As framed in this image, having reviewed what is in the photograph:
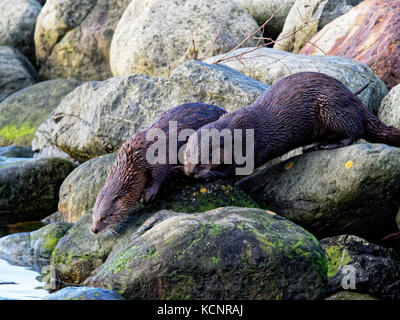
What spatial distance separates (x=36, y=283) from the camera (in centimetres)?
487

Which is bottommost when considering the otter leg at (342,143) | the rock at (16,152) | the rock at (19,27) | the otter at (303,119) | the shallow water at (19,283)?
the rock at (16,152)

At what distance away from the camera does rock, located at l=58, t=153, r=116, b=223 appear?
20.4ft

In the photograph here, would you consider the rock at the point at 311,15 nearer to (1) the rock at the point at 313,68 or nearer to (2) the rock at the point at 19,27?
(1) the rock at the point at 313,68

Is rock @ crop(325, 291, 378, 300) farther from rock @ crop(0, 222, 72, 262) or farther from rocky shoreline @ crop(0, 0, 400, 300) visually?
rock @ crop(0, 222, 72, 262)

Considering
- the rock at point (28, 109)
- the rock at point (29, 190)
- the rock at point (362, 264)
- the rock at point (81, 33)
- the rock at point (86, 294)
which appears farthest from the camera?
the rock at point (81, 33)

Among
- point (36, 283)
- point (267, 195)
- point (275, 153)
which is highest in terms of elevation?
point (275, 153)

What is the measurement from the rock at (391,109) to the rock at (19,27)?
8.69 metres

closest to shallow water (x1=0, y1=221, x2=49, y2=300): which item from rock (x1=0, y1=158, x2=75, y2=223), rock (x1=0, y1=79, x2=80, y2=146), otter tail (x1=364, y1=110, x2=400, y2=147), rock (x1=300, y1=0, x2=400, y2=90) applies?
rock (x1=0, y1=158, x2=75, y2=223)

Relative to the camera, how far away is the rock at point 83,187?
6.20 meters

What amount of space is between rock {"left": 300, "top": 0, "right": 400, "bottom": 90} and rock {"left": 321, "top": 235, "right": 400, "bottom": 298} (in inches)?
149

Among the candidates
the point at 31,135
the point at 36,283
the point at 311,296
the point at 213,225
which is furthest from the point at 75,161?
the point at 311,296

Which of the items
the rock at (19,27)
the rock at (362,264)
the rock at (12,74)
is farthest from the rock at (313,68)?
the rock at (19,27)
